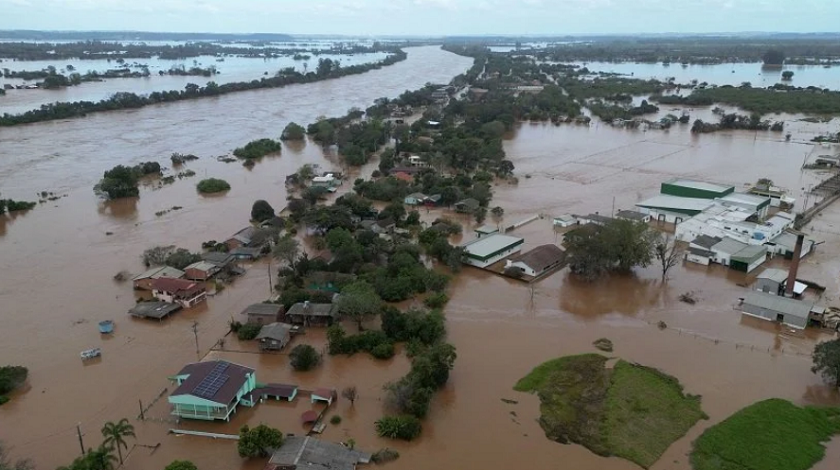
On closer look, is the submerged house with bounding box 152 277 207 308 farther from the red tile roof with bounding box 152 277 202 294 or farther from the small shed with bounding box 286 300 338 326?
the small shed with bounding box 286 300 338 326

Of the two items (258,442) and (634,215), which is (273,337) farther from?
(634,215)

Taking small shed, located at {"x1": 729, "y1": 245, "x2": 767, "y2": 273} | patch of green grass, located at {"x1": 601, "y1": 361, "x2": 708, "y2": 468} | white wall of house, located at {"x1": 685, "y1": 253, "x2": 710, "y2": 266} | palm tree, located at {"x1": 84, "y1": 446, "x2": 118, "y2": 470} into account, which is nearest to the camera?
palm tree, located at {"x1": 84, "y1": 446, "x2": 118, "y2": 470}

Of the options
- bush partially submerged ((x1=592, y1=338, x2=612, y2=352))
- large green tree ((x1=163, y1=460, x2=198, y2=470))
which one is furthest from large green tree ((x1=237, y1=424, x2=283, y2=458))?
bush partially submerged ((x1=592, y1=338, x2=612, y2=352))

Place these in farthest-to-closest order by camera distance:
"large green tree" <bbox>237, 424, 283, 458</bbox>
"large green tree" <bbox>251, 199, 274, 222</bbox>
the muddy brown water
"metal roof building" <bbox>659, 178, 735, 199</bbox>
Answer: "metal roof building" <bbox>659, 178, 735, 199</bbox> → "large green tree" <bbox>251, 199, 274, 222</bbox> → the muddy brown water → "large green tree" <bbox>237, 424, 283, 458</bbox>

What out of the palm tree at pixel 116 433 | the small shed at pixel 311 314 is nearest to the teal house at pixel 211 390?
the palm tree at pixel 116 433

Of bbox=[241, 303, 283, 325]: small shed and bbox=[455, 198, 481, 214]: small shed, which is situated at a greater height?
bbox=[455, 198, 481, 214]: small shed

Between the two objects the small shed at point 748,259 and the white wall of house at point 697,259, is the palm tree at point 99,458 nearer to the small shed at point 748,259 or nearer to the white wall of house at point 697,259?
the white wall of house at point 697,259

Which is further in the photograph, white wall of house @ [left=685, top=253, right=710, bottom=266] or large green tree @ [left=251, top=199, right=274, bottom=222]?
large green tree @ [left=251, top=199, right=274, bottom=222]
